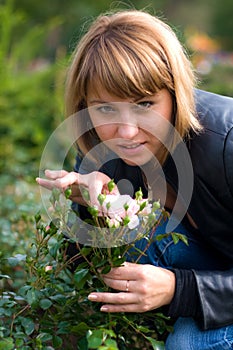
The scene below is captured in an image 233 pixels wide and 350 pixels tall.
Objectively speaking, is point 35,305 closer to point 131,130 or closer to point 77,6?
point 131,130

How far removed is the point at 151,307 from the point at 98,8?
34.2ft

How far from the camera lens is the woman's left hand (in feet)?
5.42

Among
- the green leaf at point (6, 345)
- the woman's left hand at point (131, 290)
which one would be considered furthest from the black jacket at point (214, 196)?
the green leaf at point (6, 345)

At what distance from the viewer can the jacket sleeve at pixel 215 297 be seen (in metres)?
1.80

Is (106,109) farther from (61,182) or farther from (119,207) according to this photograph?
(119,207)

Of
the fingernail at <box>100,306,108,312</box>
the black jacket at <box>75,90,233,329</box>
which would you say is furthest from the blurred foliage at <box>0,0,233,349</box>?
the black jacket at <box>75,90,233,329</box>

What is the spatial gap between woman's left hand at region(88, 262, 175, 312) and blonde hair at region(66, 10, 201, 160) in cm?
47

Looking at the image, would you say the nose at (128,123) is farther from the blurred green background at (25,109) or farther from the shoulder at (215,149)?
the blurred green background at (25,109)

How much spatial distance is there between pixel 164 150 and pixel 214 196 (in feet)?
0.67

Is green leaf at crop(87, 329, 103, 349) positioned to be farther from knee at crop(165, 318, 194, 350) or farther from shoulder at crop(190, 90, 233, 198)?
shoulder at crop(190, 90, 233, 198)

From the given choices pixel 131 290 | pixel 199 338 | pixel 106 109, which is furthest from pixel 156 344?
pixel 106 109

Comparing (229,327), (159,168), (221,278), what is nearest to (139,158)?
(159,168)

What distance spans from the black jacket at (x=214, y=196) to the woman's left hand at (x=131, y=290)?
170 millimetres

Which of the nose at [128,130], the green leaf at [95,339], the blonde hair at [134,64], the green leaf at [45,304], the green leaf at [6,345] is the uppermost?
the blonde hair at [134,64]
